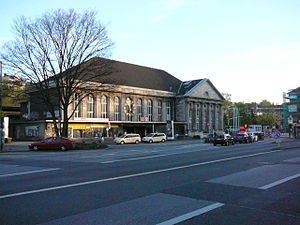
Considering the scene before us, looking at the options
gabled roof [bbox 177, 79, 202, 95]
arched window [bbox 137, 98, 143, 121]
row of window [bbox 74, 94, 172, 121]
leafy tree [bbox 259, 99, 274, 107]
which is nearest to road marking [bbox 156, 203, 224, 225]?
row of window [bbox 74, 94, 172, 121]

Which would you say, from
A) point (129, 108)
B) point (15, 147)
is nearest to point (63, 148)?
point (15, 147)

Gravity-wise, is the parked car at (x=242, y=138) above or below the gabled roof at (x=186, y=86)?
below

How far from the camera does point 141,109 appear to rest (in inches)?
2876

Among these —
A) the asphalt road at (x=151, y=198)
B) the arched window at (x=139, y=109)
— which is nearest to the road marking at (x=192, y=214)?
the asphalt road at (x=151, y=198)

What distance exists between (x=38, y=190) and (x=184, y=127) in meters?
71.7

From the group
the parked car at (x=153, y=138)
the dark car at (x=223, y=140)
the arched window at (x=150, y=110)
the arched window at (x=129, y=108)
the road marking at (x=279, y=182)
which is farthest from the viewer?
the arched window at (x=150, y=110)

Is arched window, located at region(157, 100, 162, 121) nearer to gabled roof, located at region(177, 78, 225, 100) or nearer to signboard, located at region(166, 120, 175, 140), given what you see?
gabled roof, located at region(177, 78, 225, 100)

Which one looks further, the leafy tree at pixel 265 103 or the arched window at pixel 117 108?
the leafy tree at pixel 265 103

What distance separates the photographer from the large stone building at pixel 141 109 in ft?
193

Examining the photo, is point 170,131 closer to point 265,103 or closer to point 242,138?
point 242,138

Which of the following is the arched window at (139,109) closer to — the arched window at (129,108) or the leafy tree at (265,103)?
the arched window at (129,108)

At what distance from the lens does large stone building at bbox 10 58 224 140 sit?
58.9 m

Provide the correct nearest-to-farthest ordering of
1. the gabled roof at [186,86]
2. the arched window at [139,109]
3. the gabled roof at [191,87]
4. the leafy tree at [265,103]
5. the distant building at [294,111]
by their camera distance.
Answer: the distant building at [294,111] → the arched window at [139,109] → the gabled roof at [191,87] → the gabled roof at [186,86] → the leafy tree at [265,103]

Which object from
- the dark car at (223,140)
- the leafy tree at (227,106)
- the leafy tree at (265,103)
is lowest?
the dark car at (223,140)
